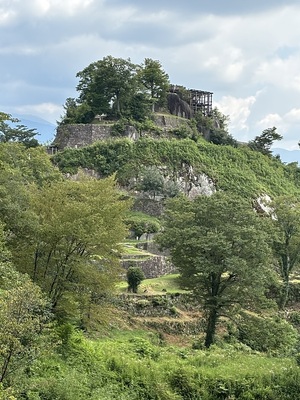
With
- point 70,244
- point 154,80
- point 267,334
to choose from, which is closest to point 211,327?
point 267,334

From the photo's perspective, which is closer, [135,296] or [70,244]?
[70,244]

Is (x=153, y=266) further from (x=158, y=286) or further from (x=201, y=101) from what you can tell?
(x=201, y=101)

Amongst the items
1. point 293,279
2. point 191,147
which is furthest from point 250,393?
point 191,147

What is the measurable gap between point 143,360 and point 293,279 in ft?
76.9

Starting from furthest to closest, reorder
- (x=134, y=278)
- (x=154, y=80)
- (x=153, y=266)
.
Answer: (x=154, y=80), (x=153, y=266), (x=134, y=278)

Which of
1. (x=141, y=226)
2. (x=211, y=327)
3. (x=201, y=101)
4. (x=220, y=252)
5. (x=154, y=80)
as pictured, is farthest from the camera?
(x=201, y=101)

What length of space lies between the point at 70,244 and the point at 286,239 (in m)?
18.8

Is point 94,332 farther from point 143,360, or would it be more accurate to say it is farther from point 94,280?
point 143,360

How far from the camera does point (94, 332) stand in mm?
22234

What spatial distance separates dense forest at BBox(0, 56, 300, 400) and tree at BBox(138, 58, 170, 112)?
20.5 m

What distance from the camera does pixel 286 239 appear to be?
3350 centimetres

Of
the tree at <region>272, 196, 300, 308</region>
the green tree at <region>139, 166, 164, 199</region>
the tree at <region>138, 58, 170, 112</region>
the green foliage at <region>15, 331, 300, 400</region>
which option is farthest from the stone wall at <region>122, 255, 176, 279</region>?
the tree at <region>138, 58, 170, 112</region>

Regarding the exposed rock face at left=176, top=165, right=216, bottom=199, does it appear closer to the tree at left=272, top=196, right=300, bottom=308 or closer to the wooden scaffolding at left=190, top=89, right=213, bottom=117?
the wooden scaffolding at left=190, top=89, right=213, bottom=117

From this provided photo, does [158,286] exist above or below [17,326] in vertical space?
below
